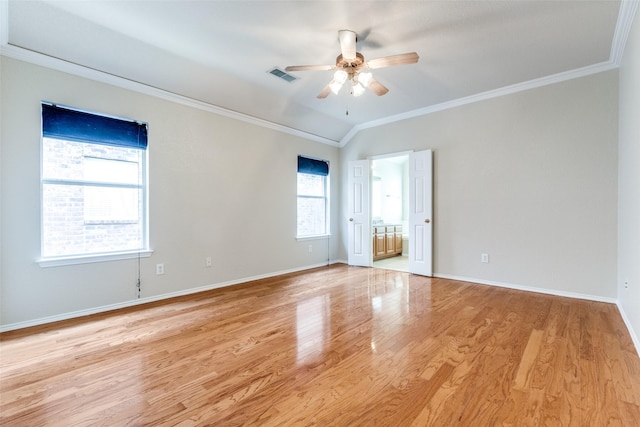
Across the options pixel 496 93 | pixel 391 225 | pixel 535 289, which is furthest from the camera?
pixel 391 225

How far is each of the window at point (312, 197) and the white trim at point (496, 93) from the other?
1.15 meters

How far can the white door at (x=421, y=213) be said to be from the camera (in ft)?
15.8

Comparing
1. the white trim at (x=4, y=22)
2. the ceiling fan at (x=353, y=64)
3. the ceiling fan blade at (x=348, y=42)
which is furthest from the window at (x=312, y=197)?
the white trim at (x=4, y=22)

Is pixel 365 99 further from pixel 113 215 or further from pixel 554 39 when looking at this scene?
pixel 113 215

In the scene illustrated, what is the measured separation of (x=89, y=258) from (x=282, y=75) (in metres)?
3.11

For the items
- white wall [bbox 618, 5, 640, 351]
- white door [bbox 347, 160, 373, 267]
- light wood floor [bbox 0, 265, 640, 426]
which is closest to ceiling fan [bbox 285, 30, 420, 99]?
white wall [bbox 618, 5, 640, 351]

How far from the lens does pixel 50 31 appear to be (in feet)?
8.66

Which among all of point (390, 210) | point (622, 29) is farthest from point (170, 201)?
point (390, 210)

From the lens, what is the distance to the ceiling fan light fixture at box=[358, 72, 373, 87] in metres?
2.88

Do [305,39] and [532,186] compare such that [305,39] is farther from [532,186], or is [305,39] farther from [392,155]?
[532,186]

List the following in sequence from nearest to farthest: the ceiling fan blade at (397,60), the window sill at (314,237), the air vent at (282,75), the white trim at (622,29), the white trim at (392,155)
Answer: the white trim at (622,29) → the ceiling fan blade at (397,60) → the air vent at (282,75) → the white trim at (392,155) → the window sill at (314,237)

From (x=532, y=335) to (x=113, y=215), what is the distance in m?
4.52

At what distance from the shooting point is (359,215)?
231 inches

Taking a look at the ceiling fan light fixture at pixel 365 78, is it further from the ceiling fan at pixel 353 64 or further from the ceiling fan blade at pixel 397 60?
the ceiling fan blade at pixel 397 60
